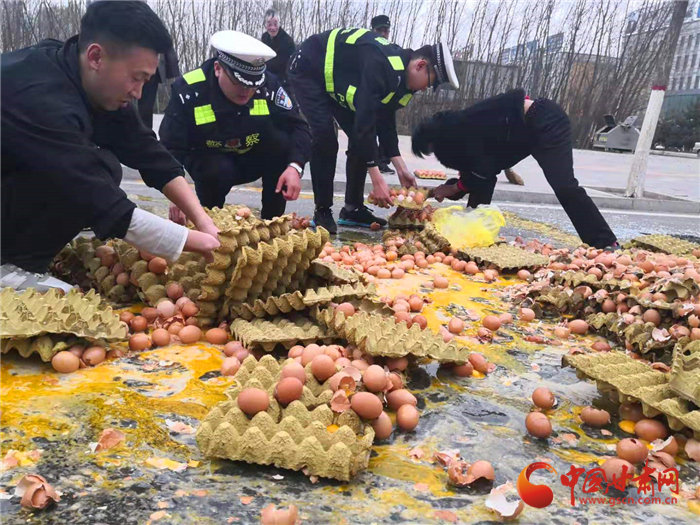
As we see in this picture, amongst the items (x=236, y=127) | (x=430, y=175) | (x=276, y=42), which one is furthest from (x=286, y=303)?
(x=276, y=42)

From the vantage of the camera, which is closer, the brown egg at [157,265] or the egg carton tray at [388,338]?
the egg carton tray at [388,338]

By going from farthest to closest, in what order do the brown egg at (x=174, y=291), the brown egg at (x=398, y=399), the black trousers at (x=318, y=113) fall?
the black trousers at (x=318, y=113) < the brown egg at (x=174, y=291) < the brown egg at (x=398, y=399)

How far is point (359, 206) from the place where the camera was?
17.3 feet

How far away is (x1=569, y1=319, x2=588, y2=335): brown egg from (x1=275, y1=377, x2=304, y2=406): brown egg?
5.04ft

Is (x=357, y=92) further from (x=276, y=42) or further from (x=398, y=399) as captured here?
(x=276, y=42)

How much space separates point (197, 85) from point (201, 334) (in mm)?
1865

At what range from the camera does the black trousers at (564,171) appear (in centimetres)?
444

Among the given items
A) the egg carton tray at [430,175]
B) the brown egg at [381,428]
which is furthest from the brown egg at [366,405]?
the egg carton tray at [430,175]

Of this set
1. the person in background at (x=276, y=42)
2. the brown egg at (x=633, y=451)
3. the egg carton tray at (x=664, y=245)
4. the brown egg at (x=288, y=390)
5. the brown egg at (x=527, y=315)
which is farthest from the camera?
the person in background at (x=276, y=42)

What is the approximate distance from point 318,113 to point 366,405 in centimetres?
362

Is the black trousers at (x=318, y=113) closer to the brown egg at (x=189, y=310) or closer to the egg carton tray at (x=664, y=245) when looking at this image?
the egg carton tray at (x=664, y=245)

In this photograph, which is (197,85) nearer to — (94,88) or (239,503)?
(94,88)

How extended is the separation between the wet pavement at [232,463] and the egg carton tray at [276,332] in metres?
0.13

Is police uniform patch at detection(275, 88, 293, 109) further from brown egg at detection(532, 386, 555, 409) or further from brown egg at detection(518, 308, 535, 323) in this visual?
brown egg at detection(532, 386, 555, 409)
